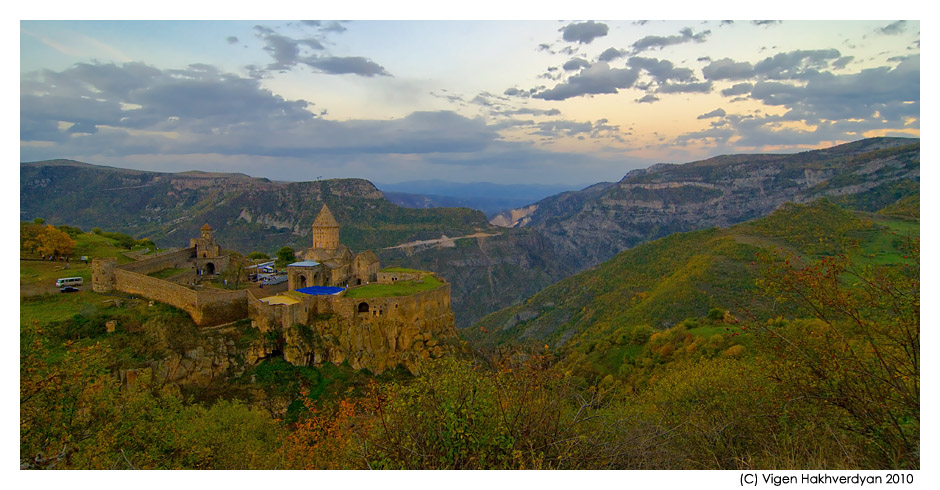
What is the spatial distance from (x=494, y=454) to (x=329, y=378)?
1919cm

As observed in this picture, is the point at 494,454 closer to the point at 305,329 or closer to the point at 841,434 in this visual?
the point at 841,434

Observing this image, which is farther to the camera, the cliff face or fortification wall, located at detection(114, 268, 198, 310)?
the cliff face

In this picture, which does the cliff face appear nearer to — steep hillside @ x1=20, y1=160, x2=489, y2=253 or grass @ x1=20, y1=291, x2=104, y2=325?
grass @ x1=20, y1=291, x2=104, y2=325

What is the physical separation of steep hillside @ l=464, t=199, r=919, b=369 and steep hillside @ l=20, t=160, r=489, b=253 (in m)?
61.0

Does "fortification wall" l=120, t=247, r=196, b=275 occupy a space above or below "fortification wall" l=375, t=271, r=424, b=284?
above

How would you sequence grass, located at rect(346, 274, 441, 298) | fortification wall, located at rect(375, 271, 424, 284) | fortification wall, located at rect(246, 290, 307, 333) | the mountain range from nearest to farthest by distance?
fortification wall, located at rect(246, 290, 307, 333) < grass, located at rect(346, 274, 441, 298) < fortification wall, located at rect(375, 271, 424, 284) < the mountain range

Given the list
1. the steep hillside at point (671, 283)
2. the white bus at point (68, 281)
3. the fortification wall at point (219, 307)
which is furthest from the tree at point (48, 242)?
the steep hillside at point (671, 283)

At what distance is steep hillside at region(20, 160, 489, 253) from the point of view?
372 ft

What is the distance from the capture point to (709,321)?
41.4 metres

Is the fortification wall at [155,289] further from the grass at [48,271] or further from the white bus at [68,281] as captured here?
the grass at [48,271]

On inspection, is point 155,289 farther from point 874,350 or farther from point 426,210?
point 426,210

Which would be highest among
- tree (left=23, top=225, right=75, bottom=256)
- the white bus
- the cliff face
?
tree (left=23, top=225, right=75, bottom=256)

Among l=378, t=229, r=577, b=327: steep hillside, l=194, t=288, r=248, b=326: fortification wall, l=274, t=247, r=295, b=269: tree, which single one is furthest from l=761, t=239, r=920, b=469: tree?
l=378, t=229, r=577, b=327: steep hillside

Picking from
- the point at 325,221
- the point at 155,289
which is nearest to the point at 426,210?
the point at 325,221
